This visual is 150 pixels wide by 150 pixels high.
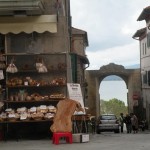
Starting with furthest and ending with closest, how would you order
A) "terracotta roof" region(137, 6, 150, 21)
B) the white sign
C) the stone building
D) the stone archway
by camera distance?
the stone archway
the stone building
"terracotta roof" region(137, 6, 150, 21)
the white sign

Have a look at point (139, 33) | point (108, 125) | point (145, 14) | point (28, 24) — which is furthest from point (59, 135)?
point (139, 33)

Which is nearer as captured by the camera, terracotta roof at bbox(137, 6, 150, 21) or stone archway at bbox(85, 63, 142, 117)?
terracotta roof at bbox(137, 6, 150, 21)

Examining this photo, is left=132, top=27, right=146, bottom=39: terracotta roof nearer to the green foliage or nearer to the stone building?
the stone building

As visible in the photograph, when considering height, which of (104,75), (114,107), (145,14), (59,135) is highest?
(145,14)

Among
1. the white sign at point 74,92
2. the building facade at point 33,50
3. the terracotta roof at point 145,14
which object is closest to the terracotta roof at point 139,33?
the terracotta roof at point 145,14

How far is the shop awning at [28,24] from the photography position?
20156 millimetres

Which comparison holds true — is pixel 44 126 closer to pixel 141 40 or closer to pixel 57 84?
pixel 57 84

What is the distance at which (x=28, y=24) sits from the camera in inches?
795

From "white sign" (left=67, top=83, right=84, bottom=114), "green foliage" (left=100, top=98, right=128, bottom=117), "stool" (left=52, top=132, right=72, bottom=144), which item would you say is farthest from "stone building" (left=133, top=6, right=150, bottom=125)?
"green foliage" (left=100, top=98, right=128, bottom=117)

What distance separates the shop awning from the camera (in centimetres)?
2016

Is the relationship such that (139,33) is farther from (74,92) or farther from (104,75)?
(74,92)

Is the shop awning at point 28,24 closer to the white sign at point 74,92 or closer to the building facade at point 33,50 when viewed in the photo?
the building facade at point 33,50

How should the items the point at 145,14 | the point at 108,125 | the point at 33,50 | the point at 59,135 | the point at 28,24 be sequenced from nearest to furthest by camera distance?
the point at 59,135 → the point at 28,24 → the point at 33,50 → the point at 108,125 → the point at 145,14

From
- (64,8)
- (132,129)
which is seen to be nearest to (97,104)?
(132,129)
